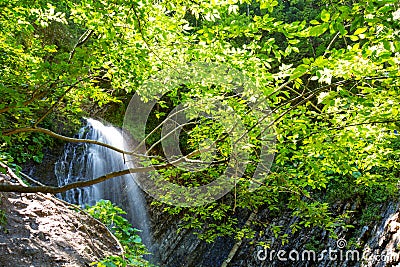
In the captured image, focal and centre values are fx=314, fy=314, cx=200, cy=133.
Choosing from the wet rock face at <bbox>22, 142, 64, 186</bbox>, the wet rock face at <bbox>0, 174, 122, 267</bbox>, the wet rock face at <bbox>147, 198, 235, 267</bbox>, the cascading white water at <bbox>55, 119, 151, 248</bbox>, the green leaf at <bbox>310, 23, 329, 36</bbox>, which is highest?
the green leaf at <bbox>310, 23, 329, 36</bbox>

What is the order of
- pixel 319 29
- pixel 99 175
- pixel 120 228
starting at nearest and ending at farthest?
pixel 319 29, pixel 120 228, pixel 99 175

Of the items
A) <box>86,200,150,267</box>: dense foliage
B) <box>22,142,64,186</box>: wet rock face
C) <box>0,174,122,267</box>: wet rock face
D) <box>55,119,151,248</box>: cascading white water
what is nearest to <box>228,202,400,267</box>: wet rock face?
<box>86,200,150,267</box>: dense foliage

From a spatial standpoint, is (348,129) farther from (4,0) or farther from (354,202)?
(354,202)

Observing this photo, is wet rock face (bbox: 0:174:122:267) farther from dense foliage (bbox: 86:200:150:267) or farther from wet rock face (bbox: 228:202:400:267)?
wet rock face (bbox: 228:202:400:267)

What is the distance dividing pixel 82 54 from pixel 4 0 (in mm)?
777

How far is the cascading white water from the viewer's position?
941cm

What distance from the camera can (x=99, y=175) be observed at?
9.66 m

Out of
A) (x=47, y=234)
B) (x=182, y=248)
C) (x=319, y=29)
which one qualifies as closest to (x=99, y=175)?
(x=182, y=248)

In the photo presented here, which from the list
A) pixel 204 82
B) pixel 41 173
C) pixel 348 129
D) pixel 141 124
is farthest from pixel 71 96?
pixel 141 124

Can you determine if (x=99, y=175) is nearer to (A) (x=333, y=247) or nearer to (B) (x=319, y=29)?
(A) (x=333, y=247)

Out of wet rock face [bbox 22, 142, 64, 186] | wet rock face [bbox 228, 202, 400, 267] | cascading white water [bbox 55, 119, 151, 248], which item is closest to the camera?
wet rock face [bbox 228, 202, 400, 267]

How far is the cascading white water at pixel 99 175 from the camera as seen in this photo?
941 centimetres

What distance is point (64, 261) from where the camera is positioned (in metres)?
3.30

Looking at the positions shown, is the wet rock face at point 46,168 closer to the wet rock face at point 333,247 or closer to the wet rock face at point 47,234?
the wet rock face at point 47,234
